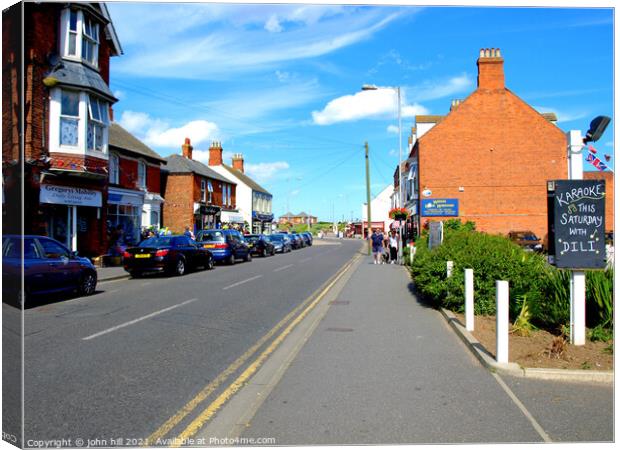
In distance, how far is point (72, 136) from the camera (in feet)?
34.5

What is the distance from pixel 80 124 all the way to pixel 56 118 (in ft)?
11.1

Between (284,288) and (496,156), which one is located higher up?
(496,156)

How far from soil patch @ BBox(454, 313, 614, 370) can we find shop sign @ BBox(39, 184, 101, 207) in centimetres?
714

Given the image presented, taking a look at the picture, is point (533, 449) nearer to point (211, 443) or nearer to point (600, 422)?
point (600, 422)

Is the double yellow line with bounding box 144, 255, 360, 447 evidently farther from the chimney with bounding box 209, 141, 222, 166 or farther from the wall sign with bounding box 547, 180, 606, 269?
the chimney with bounding box 209, 141, 222, 166

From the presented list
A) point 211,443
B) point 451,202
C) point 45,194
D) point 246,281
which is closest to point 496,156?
point 451,202

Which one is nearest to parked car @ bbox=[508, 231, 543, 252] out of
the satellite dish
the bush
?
the bush

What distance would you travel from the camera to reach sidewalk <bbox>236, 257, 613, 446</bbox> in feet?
13.0

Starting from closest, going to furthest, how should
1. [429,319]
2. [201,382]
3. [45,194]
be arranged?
[201,382] → [45,194] → [429,319]

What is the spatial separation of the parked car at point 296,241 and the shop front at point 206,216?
747 centimetres

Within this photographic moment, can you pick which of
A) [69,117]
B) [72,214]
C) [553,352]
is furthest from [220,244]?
[553,352]

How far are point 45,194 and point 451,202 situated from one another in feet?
93.5

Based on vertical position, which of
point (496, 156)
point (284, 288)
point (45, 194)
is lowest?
point (284, 288)

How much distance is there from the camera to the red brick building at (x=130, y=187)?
59.2ft
